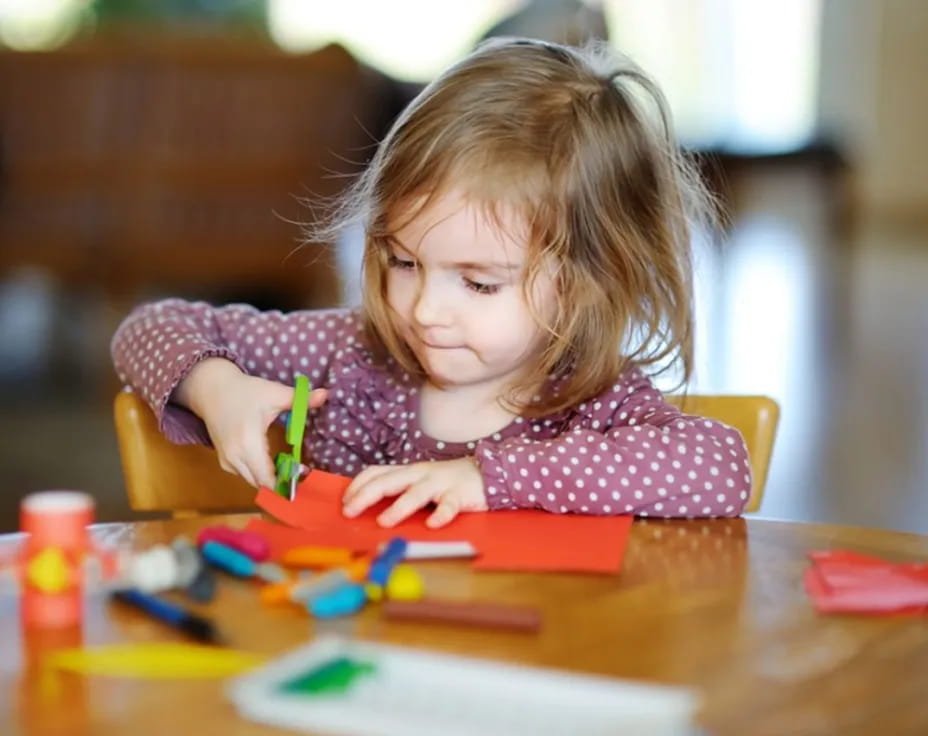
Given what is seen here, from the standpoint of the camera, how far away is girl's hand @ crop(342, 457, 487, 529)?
2.83 ft

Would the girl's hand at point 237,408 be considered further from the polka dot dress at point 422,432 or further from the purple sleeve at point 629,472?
the purple sleeve at point 629,472

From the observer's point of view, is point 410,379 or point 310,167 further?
point 310,167

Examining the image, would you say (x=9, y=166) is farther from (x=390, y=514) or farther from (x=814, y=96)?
(x=814, y=96)

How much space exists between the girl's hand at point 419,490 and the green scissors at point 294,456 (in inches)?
1.6

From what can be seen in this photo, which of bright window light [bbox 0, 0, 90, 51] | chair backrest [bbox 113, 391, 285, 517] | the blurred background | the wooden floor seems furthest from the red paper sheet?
bright window light [bbox 0, 0, 90, 51]

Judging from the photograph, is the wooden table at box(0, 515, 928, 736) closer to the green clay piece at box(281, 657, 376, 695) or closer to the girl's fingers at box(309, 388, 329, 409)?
the green clay piece at box(281, 657, 376, 695)

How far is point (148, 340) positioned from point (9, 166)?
8.38 feet

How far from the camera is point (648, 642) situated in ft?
2.15

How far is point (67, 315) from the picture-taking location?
14.0ft

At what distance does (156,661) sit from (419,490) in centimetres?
29

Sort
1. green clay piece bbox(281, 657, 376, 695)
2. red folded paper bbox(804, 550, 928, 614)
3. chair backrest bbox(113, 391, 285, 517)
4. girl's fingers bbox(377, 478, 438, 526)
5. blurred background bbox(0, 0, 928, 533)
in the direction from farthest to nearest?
blurred background bbox(0, 0, 928, 533)
chair backrest bbox(113, 391, 285, 517)
girl's fingers bbox(377, 478, 438, 526)
red folded paper bbox(804, 550, 928, 614)
green clay piece bbox(281, 657, 376, 695)

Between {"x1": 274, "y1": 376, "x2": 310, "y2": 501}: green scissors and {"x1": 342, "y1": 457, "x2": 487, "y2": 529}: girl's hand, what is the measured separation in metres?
0.04

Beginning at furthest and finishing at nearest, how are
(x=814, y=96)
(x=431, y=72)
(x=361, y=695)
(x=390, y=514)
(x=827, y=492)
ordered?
(x=814, y=96), (x=431, y=72), (x=827, y=492), (x=390, y=514), (x=361, y=695)

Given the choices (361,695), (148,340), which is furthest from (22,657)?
(148,340)
